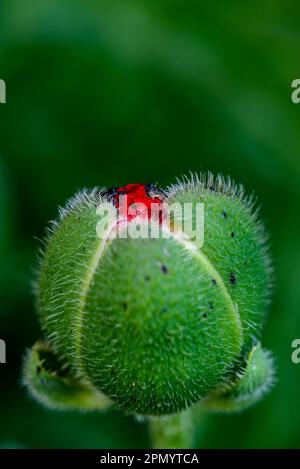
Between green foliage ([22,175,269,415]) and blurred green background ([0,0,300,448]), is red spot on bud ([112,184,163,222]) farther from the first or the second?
blurred green background ([0,0,300,448])

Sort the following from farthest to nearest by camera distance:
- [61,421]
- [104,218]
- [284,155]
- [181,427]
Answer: [284,155] < [61,421] < [181,427] < [104,218]

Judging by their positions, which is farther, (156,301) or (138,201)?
(138,201)

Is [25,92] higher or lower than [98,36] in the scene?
lower

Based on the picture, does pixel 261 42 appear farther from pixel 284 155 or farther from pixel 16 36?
pixel 16 36

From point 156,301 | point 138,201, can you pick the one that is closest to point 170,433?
point 156,301

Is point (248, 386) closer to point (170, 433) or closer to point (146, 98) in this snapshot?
point (170, 433)

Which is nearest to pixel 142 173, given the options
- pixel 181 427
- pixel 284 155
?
pixel 284 155

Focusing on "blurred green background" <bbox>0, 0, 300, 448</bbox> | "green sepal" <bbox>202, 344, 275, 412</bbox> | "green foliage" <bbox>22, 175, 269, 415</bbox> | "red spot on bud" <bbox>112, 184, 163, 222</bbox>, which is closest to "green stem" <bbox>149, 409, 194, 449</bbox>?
"green sepal" <bbox>202, 344, 275, 412</bbox>
